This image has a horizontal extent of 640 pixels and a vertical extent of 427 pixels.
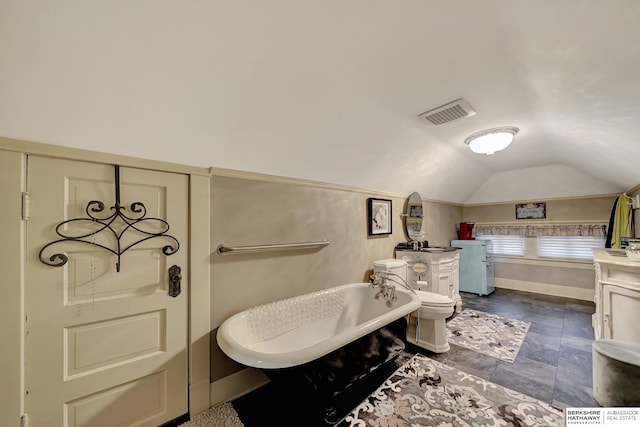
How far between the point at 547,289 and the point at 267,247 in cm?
521

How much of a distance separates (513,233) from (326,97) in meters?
4.88

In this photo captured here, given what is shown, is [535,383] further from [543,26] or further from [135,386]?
[135,386]

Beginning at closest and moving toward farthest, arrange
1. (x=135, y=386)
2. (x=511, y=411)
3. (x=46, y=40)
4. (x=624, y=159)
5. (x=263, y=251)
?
1. (x=46, y=40)
2. (x=135, y=386)
3. (x=511, y=411)
4. (x=263, y=251)
5. (x=624, y=159)

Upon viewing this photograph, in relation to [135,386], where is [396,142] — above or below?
above

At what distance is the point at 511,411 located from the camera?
1.64 metres

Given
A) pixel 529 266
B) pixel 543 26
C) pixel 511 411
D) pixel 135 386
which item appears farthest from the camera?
pixel 529 266

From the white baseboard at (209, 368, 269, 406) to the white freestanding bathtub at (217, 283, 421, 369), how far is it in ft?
0.82

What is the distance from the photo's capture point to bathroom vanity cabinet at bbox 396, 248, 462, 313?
10.4ft

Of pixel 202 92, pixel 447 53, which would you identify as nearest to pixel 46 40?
pixel 202 92

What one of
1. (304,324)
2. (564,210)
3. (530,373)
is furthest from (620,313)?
(564,210)

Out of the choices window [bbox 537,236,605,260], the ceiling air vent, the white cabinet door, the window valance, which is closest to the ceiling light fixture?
the ceiling air vent

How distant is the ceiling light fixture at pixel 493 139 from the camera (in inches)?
95.8

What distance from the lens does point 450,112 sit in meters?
2.06

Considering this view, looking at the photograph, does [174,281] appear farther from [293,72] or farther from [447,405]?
[447,405]
